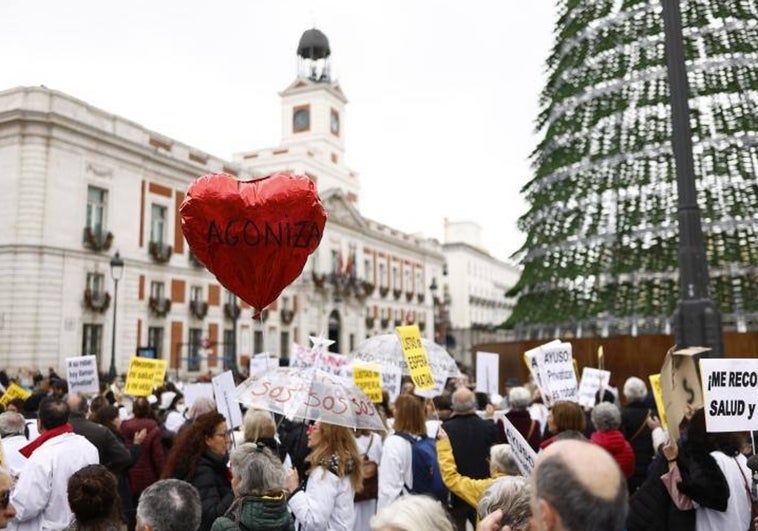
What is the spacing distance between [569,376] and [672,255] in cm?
849

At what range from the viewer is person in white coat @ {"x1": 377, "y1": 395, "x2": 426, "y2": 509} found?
17.3 ft

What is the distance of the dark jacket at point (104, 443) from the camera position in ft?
18.0

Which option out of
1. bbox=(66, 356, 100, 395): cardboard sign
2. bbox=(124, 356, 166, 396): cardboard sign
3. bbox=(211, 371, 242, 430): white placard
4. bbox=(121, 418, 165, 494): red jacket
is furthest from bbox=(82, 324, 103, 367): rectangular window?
bbox=(211, 371, 242, 430): white placard

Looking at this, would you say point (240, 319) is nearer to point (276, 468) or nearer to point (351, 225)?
point (351, 225)

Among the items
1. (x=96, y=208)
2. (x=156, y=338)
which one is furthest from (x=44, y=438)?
(x=156, y=338)

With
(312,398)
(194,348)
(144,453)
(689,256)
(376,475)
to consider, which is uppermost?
(689,256)

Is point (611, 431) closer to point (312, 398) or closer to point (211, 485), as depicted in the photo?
point (312, 398)

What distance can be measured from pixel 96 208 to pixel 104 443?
26.0m

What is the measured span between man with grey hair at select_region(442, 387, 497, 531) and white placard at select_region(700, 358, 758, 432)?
1.88m

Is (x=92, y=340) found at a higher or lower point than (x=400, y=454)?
higher

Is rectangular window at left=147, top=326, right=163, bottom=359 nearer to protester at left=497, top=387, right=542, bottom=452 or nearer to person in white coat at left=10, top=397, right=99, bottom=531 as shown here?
protester at left=497, top=387, right=542, bottom=452

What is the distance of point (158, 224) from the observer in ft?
108

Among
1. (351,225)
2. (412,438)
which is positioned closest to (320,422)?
(412,438)

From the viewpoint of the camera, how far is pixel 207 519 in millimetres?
4074
